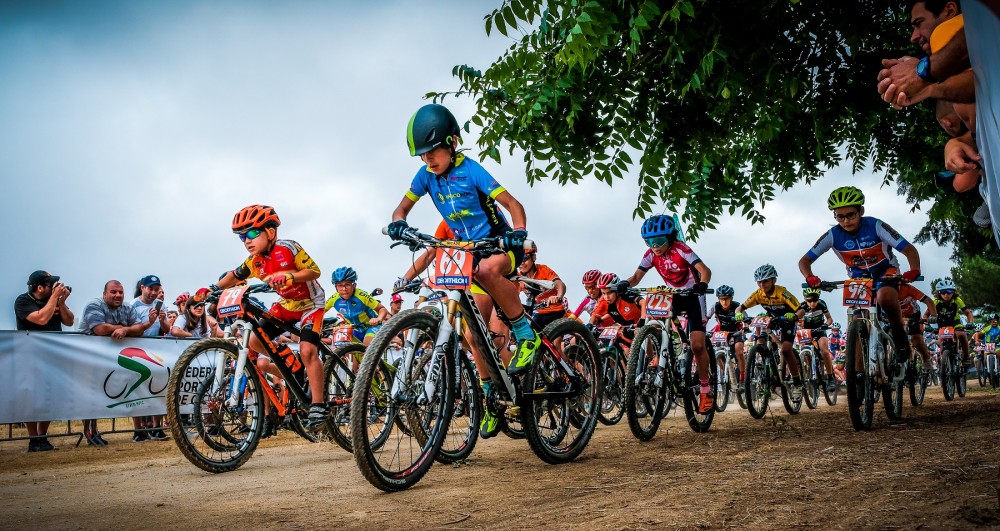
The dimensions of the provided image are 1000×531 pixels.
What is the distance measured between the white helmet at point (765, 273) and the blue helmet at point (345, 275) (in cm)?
657

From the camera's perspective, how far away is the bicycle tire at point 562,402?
18.9ft

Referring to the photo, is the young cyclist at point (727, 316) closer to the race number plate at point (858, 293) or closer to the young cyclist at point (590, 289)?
the young cyclist at point (590, 289)

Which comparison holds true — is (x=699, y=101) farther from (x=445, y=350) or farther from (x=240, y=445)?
(x=240, y=445)

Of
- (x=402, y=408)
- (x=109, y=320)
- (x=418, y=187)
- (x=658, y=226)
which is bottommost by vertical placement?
(x=402, y=408)

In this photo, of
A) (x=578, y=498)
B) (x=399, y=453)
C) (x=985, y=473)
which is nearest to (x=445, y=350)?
(x=399, y=453)

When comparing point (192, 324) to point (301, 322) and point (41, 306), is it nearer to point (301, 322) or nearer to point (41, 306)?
point (41, 306)

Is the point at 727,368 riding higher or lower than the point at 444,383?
higher

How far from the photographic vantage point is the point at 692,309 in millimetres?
8852

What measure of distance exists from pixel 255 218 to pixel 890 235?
651 centimetres

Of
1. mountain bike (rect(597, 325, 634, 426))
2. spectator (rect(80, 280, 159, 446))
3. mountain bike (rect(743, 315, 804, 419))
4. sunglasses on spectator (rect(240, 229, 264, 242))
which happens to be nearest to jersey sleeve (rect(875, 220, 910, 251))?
mountain bike (rect(743, 315, 804, 419))

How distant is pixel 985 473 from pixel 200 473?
553 centimetres

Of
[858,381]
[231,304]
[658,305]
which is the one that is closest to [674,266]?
[658,305]

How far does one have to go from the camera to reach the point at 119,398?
1027cm

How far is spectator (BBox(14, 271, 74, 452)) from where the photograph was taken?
966 cm
